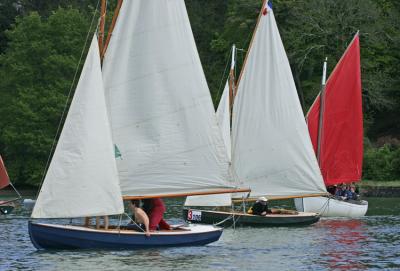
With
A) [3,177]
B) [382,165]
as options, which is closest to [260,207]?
[3,177]

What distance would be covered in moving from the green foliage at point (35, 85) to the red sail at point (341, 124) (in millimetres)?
40547

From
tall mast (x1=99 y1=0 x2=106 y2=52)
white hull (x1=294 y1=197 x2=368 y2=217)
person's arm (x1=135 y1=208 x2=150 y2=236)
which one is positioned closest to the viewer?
tall mast (x1=99 y1=0 x2=106 y2=52)

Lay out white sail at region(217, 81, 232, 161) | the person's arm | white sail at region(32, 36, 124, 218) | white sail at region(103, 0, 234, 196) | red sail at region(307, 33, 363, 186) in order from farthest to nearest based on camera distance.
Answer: red sail at region(307, 33, 363, 186)
white sail at region(217, 81, 232, 161)
white sail at region(103, 0, 234, 196)
the person's arm
white sail at region(32, 36, 124, 218)

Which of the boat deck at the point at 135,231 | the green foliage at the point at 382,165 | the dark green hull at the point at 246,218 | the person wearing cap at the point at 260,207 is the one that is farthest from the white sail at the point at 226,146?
the green foliage at the point at 382,165

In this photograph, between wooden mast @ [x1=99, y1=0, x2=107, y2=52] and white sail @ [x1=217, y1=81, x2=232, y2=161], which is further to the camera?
white sail @ [x1=217, y1=81, x2=232, y2=161]

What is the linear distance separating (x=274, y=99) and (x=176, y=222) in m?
8.15

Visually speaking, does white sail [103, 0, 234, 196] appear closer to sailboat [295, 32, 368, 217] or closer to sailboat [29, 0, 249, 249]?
sailboat [29, 0, 249, 249]

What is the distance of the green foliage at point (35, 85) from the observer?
101 m

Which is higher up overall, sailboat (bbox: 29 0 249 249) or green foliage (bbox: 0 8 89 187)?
green foliage (bbox: 0 8 89 187)

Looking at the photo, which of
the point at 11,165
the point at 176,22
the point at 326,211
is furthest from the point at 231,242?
the point at 11,165

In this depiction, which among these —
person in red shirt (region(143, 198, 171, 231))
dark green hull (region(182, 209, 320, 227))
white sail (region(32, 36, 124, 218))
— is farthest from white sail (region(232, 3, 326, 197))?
white sail (region(32, 36, 124, 218))

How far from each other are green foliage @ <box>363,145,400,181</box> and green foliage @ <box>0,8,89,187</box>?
27.0m

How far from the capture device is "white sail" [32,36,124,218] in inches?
1522

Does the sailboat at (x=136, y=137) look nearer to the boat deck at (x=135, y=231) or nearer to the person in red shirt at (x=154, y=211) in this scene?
the boat deck at (x=135, y=231)
